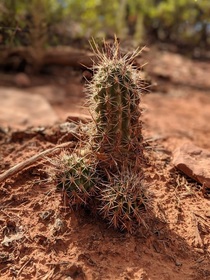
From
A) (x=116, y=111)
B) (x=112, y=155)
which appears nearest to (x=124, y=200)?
(x=112, y=155)

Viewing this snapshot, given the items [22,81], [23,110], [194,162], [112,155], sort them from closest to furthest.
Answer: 1. [112,155]
2. [194,162]
3. [23,110]
4. [22,81]

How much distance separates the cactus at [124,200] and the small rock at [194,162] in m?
0.67

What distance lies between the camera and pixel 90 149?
99.0 inches

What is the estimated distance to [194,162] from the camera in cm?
305

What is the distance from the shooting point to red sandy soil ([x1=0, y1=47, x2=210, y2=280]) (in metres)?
2.28

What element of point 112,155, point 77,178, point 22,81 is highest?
point 22,81

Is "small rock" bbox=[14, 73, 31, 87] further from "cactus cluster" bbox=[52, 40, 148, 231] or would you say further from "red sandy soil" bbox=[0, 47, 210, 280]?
"cactus cluster" bbox=[52, 40, 148, 231]

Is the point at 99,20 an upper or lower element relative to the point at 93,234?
upper

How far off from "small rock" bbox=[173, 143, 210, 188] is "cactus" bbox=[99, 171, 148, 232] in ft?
2.19

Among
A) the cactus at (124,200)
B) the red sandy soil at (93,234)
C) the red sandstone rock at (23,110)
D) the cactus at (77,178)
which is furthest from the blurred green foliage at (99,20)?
the cactus at (124,200)

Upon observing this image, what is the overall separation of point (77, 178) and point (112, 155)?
26 centimetres

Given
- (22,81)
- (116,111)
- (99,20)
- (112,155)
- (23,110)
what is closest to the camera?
(116,111)

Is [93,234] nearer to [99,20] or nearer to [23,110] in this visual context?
[23,110]

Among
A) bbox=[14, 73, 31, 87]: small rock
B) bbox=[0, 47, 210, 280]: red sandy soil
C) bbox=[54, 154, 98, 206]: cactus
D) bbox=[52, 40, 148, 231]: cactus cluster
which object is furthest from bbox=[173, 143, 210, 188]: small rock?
bbox=[14, 73, 31, 87]: small rock
